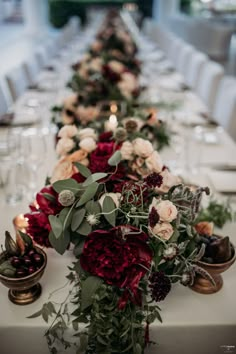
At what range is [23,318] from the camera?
908 millimetres

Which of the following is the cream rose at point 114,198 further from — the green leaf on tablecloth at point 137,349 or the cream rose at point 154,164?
the green leaf on tablecloth at point 137,349

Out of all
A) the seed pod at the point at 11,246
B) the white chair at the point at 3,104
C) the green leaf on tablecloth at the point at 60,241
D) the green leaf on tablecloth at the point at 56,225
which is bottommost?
the white chair at the point at 3,104

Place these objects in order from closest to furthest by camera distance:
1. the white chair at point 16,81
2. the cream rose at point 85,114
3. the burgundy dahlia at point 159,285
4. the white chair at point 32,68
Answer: the burgundy dahlia at point 159,285, the cream rose at point 85,114, the white chair at point 16,81, the white chair at point 32,68

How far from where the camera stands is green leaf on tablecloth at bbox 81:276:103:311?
2.67 feet

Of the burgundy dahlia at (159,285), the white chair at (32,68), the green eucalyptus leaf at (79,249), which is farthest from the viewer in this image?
the white chair at (32,68)

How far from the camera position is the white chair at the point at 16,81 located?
3477mm

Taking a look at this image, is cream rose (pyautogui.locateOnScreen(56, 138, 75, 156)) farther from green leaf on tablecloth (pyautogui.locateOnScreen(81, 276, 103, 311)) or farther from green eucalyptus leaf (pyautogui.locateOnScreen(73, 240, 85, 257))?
green leaf on tablecloth (pyautogui.locateOnScreen(81, 276, 103, 311))

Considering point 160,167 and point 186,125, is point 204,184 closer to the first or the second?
point 160,167

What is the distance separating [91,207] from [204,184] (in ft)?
2.80

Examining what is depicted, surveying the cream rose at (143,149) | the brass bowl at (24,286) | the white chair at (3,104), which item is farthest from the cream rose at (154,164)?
the white chair at (3,104)

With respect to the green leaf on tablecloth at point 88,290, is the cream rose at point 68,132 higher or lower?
higher

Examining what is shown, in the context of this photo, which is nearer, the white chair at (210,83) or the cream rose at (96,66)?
the cream rose at (96,66)

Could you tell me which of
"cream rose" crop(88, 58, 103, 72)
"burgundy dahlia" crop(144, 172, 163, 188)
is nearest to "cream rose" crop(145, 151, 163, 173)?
"burgundy dahlia" crop(144, 172, 163, 188)

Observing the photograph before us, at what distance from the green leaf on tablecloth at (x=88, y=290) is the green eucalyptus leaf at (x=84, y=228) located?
0.11 meters
